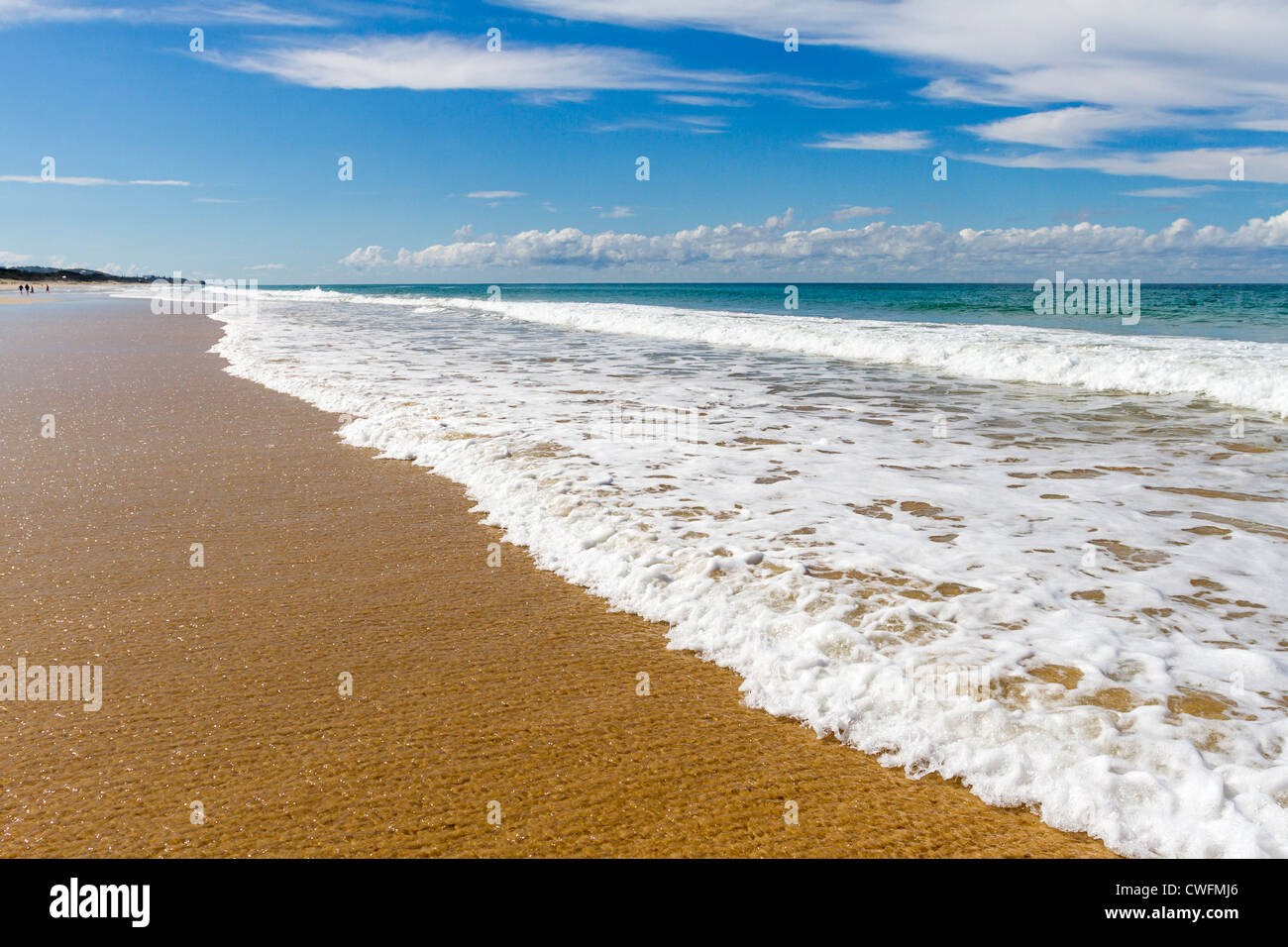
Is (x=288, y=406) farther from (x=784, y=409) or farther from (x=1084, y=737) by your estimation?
(x=1084, y=737)

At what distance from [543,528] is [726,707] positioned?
2561 millimetres

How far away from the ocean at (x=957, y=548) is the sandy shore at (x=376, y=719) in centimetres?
31

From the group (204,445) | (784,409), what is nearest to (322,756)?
(204,445)

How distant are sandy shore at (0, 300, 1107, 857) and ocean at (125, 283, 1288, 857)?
1.00ft

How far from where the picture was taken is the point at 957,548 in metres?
5.35

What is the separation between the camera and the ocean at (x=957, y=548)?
316 cm

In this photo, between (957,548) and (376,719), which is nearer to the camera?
(376,719)

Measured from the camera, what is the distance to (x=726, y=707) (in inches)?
143

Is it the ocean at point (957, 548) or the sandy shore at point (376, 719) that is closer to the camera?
the sandy shore at point (376, 719)

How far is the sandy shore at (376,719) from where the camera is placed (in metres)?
2.78

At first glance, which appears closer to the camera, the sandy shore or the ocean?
the sandy shore

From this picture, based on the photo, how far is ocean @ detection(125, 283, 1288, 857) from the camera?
316 centimetres

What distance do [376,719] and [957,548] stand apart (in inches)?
152

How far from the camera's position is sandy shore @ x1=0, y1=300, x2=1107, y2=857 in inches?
109
